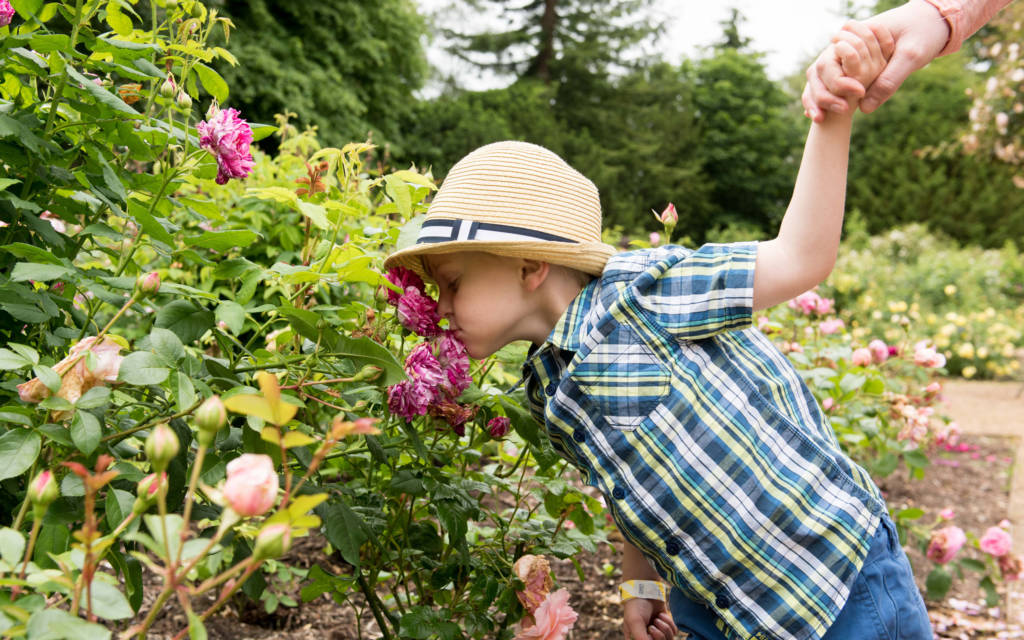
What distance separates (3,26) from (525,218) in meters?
0.74

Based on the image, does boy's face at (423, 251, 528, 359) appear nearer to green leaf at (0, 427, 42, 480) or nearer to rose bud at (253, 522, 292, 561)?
green leaf at (0, 427, 42, 480)

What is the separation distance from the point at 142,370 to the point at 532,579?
0.72 m

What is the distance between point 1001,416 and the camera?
17.3ft

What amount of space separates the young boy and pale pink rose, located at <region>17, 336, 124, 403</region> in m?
0.39

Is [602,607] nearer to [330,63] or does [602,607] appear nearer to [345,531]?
[345,531]

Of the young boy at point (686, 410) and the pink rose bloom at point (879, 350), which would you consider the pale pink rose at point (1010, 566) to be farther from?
the young boy at point (686, 410)

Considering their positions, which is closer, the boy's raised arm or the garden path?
the boy's raised arm

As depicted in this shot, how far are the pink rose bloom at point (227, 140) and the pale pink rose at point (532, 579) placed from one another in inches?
28.5

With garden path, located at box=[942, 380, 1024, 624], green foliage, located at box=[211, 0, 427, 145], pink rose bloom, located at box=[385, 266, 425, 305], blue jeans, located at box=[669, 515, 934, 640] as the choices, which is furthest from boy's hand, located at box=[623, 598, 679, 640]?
green foliage, located at box=[211, 0, 427, 145]

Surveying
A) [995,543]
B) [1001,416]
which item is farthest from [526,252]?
[1001,416]

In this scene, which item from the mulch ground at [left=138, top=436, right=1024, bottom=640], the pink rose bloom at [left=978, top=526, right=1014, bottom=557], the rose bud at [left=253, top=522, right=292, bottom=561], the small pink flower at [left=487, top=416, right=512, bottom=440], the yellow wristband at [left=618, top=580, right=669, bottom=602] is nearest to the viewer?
the rose bud at [left=253, top=522, right=292, bottom=561]

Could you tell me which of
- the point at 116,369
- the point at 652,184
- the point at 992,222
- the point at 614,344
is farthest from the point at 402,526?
the point at 992,222

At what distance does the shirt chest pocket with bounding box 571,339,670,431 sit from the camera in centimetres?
108

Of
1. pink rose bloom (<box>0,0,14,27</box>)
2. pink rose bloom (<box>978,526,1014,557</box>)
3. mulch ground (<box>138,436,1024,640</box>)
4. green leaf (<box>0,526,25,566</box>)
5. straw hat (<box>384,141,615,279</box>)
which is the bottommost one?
mulch ground (<box>138,436,1024,640</box>)
